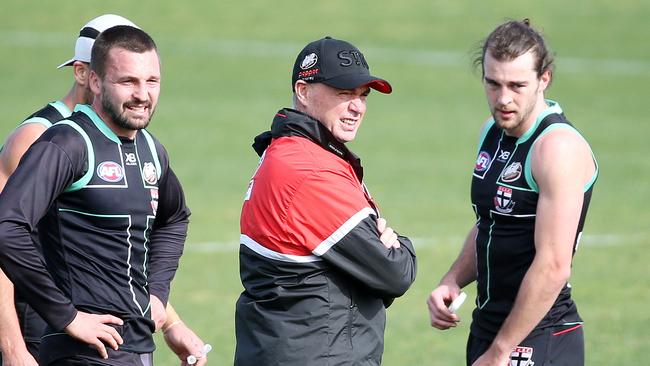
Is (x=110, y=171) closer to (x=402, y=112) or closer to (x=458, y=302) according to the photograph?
(x=458, y=302)

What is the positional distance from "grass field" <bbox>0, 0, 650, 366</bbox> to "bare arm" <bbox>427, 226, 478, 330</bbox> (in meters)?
3.97

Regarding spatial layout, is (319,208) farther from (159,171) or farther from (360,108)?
(159,171)

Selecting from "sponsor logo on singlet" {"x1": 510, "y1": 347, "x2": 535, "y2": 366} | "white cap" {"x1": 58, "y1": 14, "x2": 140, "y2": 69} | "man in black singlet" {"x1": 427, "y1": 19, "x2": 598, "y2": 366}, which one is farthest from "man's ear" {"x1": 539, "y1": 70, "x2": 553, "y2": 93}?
"white cap" {"x1": 58, "y1": 14, "x2": 140, "y2": 69}

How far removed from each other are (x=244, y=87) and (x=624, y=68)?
11628 millimetres

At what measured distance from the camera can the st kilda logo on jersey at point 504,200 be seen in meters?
5.80

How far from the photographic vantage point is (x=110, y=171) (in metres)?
5.46

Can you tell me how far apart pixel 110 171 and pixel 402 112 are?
72.0ft

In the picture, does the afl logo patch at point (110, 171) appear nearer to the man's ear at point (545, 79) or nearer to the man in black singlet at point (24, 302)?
the man in black singlet at point (24, 302)

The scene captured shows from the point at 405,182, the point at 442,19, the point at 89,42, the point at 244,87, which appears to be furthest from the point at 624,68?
the point at 89,42

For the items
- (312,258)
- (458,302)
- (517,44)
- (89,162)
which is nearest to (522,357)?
(458,302)

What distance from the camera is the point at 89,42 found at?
6625mm

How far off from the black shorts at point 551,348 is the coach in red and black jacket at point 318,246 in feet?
2.65

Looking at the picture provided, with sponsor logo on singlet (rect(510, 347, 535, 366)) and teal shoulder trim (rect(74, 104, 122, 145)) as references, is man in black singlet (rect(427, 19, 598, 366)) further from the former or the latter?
teal shoulder trim (rect(74, 104, 122, 145))

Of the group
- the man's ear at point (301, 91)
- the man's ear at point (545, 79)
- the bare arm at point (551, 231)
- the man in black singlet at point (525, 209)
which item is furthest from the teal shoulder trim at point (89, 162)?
the man's ear at point (545, 79)
